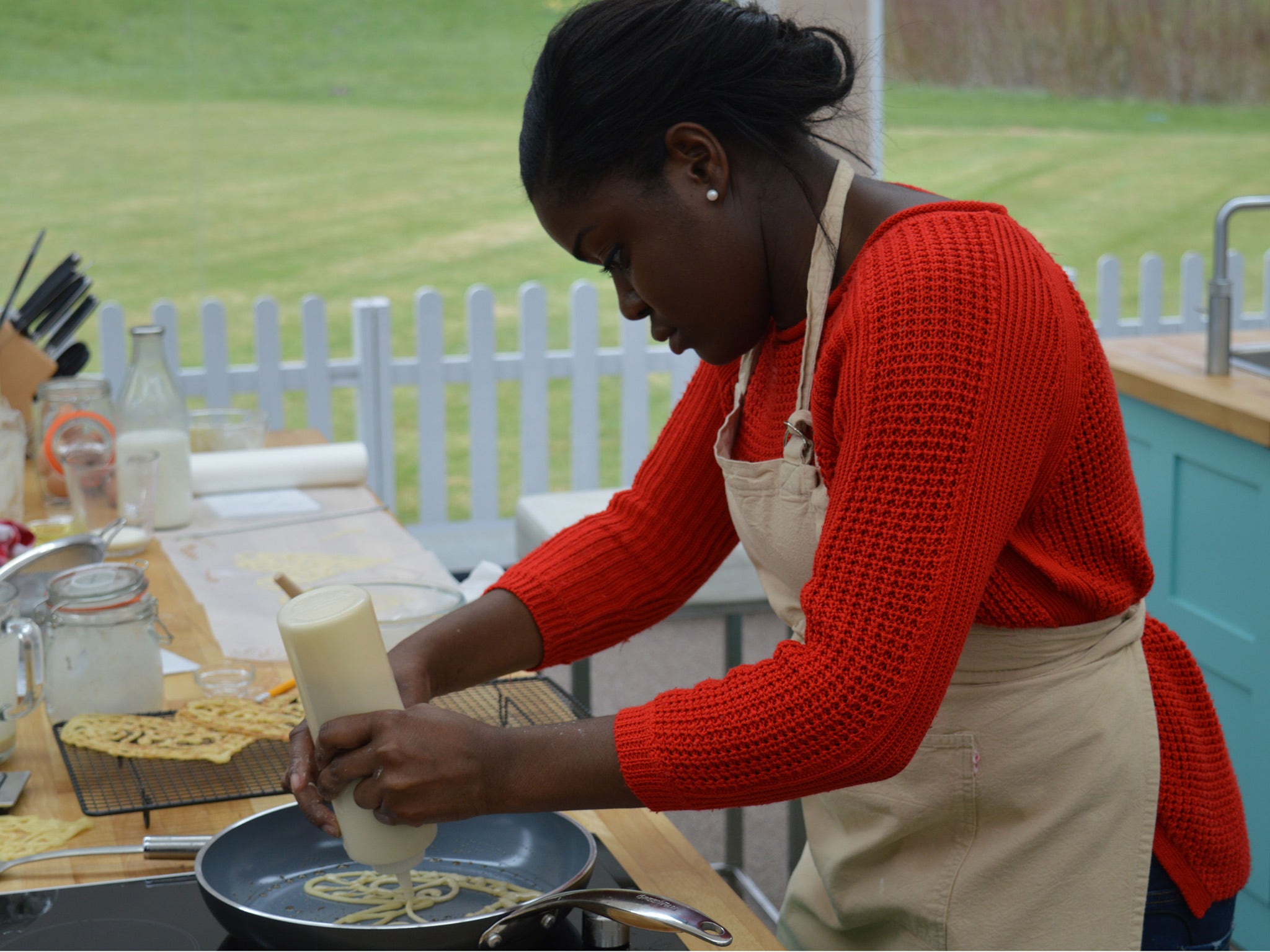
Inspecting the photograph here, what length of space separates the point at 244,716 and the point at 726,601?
136cm

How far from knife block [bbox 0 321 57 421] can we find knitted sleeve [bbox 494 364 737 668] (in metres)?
1.87

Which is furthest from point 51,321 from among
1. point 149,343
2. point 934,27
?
point 934,27

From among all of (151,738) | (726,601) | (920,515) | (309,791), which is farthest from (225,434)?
(920,515)

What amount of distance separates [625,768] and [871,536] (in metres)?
0.25

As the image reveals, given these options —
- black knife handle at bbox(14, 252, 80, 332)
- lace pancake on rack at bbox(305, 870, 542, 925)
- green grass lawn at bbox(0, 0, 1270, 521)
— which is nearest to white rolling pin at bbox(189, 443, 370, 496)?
black knife handle at bbox(14, 252, 80, 332)

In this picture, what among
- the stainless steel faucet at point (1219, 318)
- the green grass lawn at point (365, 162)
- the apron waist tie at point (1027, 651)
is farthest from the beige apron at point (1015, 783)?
the green grass lawn at point (365, 162)

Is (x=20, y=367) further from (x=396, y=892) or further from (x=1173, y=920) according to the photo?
(x=1173, y=920)

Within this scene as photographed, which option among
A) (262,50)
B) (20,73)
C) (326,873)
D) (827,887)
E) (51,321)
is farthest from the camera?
(262,50)

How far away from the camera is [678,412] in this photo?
4.60 feet

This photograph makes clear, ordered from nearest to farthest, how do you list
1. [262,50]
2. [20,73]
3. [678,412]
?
1. [678,412]
2. [20,73]
3. [262,50]

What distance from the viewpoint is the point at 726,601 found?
8.69ft

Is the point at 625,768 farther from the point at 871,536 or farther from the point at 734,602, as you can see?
the point at 734,602

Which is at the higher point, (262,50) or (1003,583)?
(262,50)

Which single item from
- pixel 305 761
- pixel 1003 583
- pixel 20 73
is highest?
pixel 20 73
